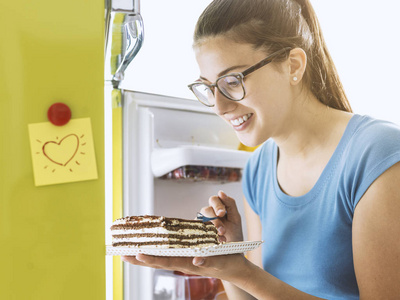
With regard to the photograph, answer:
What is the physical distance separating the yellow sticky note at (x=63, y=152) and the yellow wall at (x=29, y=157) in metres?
0.01

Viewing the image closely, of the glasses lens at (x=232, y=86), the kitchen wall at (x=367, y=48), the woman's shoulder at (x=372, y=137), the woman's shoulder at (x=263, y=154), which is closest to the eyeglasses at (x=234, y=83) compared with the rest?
the glasses lens at (x=232, y=86)

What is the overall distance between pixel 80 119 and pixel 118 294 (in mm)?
713

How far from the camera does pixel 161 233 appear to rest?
96cm

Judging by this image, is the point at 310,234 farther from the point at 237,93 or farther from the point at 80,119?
the point at 80,119

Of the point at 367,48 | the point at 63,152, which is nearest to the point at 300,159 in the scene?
the point at 63,152

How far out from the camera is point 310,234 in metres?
1.13

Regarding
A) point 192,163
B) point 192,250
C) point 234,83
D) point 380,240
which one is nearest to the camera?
point 192,250

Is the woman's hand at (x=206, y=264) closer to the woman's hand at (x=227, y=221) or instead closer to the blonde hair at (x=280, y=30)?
the woman's hand at (x=227, y=221)

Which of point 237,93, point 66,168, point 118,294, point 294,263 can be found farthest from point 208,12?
point 118,294

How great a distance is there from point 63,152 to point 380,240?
2.01 feet

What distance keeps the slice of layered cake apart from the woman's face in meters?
0.25

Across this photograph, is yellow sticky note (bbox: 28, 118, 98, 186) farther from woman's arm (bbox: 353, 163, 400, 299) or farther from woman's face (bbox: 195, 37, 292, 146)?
woman's arm (bbox: 353, 163, 400, 299)

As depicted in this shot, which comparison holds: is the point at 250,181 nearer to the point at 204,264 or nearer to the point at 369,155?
the point at 369,155

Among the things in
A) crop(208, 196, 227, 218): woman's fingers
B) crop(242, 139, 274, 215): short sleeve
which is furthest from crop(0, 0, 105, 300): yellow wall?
crop(242, 139, 274, 215): short sleeve
